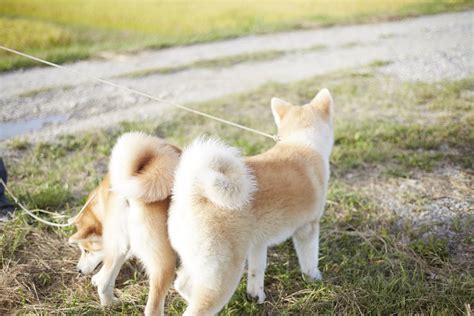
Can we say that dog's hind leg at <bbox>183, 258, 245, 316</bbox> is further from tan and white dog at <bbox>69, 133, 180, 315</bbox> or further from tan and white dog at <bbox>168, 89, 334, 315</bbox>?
tan and white dog at <bbox>69, 133, 180, 315</bbox>

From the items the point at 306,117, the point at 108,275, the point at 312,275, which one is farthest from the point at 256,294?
the point at 306,117

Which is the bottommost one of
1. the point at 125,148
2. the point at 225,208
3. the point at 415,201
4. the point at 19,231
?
the point at 415,201

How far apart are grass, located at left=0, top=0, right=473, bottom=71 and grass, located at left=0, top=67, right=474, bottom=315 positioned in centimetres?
463

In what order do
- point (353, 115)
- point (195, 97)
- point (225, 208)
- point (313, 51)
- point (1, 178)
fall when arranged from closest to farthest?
point (225, 208), point (1, 178), point (353, 115), point (195, 97), point (313, 51)

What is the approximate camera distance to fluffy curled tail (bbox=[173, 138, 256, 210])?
7.77ft

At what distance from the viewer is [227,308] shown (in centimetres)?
296

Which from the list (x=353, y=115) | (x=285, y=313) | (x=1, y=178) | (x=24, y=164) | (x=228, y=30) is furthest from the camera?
(x=228, y=30)

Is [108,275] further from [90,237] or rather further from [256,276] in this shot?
[256,276]

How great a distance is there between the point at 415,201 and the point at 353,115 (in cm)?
243

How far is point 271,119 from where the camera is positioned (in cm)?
645

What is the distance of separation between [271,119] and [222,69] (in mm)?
3219

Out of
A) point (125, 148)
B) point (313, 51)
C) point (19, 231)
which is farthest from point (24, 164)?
point (313, 51)

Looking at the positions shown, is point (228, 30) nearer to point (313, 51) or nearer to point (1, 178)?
point (313, 51)

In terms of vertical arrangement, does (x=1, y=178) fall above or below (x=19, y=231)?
above
